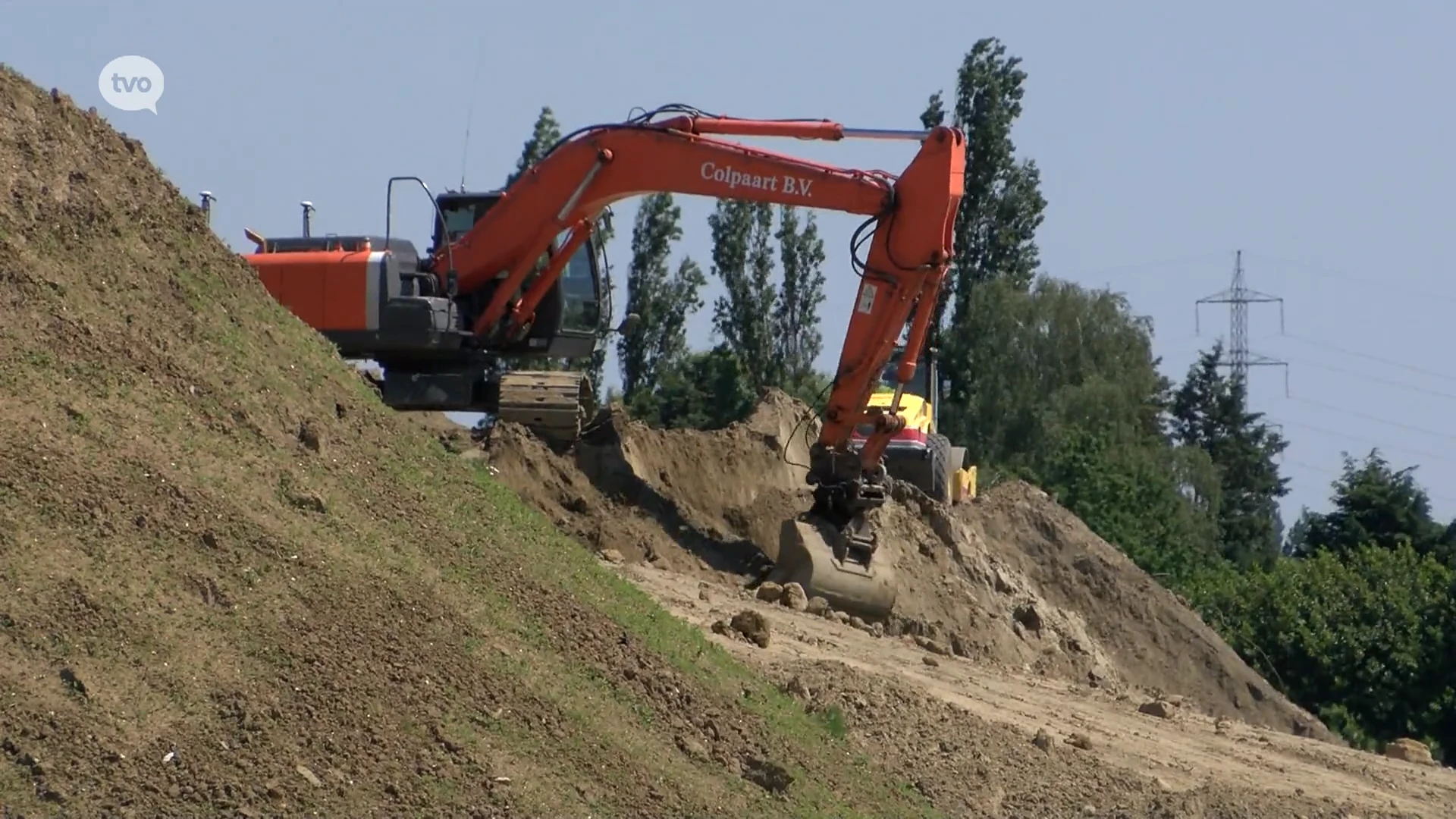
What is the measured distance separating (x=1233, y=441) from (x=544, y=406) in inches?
1985

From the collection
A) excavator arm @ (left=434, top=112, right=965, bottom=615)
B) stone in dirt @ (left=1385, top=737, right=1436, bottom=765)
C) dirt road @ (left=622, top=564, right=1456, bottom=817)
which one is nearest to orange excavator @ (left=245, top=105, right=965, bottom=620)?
excavator arm @ (left=434, top=112, right=965, bottom=615)

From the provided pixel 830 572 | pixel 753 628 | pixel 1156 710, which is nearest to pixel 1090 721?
pixel 1156 710

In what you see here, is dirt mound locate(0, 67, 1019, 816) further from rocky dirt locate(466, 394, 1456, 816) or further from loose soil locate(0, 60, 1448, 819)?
rocky dirt locate(466, 394, 1456, 816)

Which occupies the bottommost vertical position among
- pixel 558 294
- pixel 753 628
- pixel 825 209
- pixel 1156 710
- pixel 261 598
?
pixel 1156 710

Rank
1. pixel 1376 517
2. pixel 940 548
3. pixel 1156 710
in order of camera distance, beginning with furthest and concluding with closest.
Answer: pixel 1376 517
pixel 940 548
pixel 1156 710

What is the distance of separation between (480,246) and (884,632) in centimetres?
560

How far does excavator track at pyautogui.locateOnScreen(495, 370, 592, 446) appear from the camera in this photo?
2041 centimetres

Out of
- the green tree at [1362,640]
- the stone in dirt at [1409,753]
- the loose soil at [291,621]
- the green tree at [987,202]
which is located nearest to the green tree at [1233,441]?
the green tree at [987,202]

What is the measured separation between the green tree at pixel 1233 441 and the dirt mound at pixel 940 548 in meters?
37.8

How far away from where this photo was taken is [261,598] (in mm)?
9031

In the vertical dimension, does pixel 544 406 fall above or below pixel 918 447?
above

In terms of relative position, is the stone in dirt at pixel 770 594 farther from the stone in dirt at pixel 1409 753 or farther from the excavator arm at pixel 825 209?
the stone in dirt at pixel 1409 753

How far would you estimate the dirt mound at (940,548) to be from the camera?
64.7 ft

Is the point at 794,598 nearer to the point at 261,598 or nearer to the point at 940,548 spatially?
the point at 940,548
